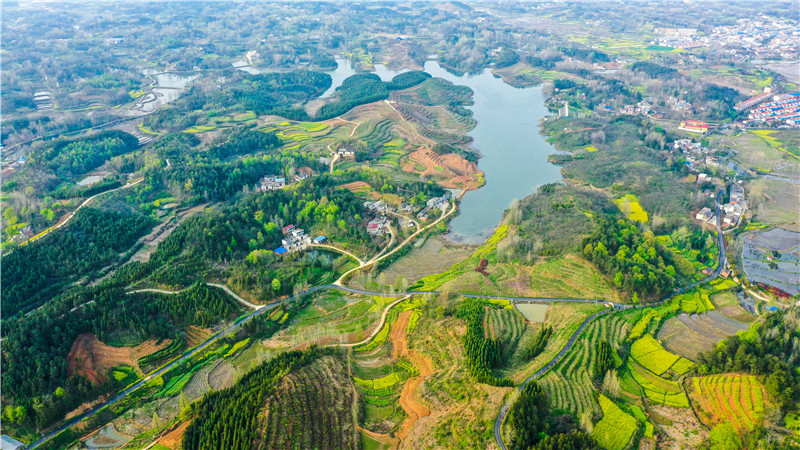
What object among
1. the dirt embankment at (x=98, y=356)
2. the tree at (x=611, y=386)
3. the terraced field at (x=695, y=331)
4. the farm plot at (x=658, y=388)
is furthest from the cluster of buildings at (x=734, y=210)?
the dirt embankment at (x=98, y=356)

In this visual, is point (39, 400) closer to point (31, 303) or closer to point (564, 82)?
point (31, 303)

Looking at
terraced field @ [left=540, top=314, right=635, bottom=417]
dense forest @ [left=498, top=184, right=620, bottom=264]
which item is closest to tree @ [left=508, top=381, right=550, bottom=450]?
terraced field @ [left=540, top=314, right=635, bottom=417]

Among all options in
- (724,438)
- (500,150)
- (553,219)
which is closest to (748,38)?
(500,150)

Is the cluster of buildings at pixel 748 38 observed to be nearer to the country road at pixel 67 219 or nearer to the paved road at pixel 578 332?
the paved road at pixel 578 332

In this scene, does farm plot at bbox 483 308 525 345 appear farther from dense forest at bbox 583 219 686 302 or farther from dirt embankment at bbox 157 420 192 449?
dirt embankment at bbox 157 420 192 449

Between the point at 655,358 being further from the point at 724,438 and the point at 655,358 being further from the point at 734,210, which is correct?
the point at 734,210

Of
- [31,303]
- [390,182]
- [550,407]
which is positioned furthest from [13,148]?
[550,407]

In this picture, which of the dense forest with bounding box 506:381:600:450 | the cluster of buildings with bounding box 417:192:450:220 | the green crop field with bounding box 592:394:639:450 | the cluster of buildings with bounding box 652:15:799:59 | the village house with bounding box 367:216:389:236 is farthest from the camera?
the cluster of buildings with bounding box 652:15:799:59
